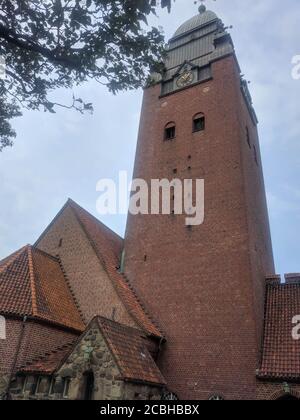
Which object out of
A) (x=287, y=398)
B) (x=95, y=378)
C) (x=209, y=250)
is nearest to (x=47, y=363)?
(x=95, y=378)

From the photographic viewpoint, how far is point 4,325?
11297 millimetres

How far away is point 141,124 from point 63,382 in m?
14.7

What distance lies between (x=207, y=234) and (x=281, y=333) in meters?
4.65

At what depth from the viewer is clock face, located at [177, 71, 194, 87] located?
20203mm

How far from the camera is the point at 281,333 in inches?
500

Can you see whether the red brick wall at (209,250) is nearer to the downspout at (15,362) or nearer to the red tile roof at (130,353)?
the red tile roof at (130,353)

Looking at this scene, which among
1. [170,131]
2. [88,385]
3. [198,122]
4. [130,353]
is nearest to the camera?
[88,385]

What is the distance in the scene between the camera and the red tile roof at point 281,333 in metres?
11.4

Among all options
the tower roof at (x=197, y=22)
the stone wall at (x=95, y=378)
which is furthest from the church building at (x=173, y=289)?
the tower roof at (x=197, y=22)

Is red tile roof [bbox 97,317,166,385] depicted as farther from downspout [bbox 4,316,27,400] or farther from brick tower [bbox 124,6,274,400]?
downspout [bbox 4,316,27,400]

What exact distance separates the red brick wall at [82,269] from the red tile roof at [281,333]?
476 cm

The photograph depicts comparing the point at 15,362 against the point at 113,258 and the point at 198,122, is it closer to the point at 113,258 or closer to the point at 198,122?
the point at 113,258

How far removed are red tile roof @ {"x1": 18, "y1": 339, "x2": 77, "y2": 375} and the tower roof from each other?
21.1 meters
